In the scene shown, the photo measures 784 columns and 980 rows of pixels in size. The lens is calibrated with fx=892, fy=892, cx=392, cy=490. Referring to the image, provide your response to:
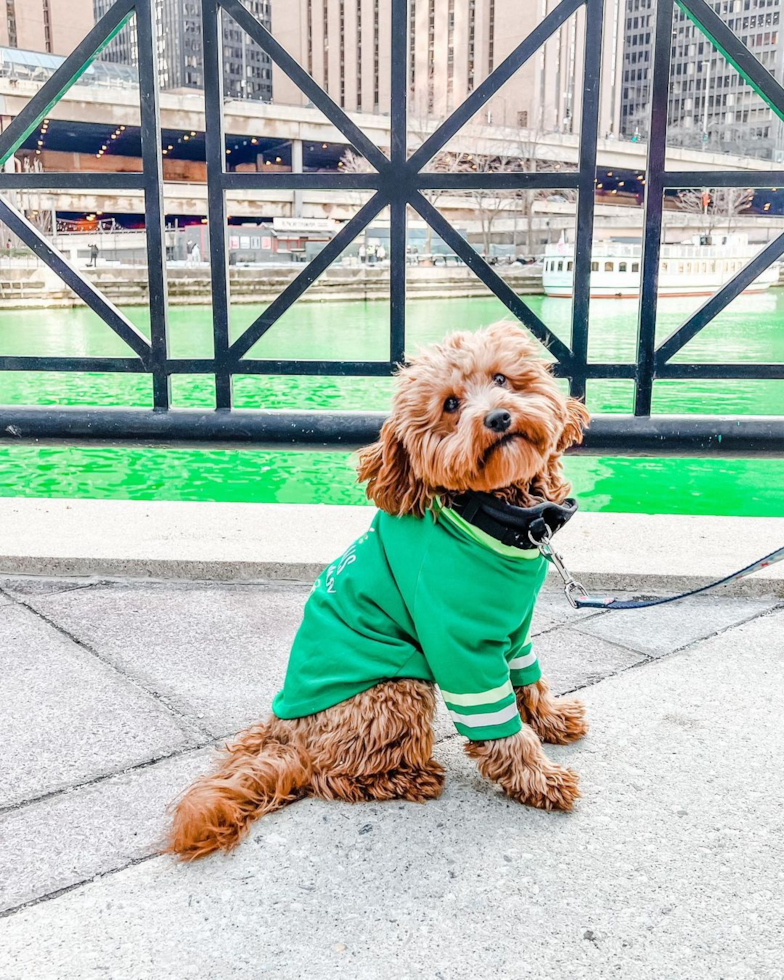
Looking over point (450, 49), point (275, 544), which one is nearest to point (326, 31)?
point (450, 49)

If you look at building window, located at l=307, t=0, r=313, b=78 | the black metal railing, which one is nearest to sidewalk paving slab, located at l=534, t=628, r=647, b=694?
the black metal railing

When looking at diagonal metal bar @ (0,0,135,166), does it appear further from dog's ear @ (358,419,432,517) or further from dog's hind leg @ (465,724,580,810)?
dog's hind leg @ (465,724,580,810)

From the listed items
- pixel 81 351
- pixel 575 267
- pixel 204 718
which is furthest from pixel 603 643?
pixel 81 351

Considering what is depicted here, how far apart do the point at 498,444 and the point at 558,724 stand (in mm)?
1006

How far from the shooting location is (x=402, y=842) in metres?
2.20

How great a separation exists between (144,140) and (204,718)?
285 cm

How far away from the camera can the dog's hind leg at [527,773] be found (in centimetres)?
233

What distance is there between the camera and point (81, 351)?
2350cm

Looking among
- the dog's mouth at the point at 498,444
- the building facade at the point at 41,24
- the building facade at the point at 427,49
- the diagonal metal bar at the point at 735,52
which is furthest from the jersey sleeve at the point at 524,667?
the building facade at the point at 41,24

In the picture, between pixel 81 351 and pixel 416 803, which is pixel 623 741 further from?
pixel 81 351

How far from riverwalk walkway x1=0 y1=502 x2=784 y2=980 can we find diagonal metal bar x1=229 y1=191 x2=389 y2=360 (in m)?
1.62

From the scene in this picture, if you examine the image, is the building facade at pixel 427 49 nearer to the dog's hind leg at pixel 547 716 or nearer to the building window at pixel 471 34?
the building window at pixel 471 34

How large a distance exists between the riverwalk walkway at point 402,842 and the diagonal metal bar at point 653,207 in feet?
4.54

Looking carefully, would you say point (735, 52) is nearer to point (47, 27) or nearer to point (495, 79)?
A: point (495, 79)
